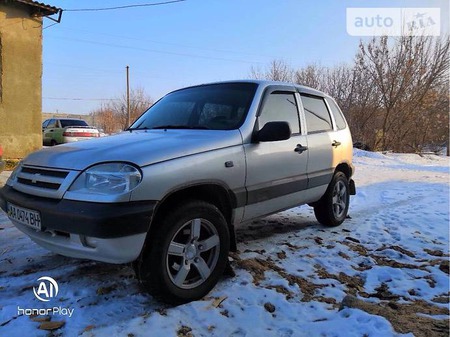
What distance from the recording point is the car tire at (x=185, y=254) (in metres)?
2.66

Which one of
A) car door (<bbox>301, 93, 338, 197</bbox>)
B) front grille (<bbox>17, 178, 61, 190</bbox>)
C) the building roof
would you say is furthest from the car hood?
the building roof

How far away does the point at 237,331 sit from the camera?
2.54 metres

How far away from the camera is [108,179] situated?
8.34ft

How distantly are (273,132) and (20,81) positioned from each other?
900 centimetres

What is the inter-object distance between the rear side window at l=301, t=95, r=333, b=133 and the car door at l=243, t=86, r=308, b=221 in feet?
0.78

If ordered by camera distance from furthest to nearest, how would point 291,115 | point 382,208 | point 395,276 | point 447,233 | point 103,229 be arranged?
point 382,208, point 447,233, point 291,115, point 395,276, point 103,229

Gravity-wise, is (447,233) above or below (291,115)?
below

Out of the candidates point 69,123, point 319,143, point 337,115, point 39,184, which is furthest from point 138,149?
point 69,123

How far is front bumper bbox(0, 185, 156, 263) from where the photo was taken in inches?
94.2

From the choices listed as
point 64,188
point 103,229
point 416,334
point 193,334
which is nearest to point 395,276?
point 416,334

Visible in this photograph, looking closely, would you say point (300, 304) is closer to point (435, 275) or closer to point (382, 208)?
point (435, 275)

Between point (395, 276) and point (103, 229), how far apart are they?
2.77 m

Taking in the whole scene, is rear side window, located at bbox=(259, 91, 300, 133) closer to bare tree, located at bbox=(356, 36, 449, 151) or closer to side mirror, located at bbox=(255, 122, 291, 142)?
side mirror, located at bbox=(255, 122, 291, 142)

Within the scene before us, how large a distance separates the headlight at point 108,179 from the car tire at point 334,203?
319 cm
